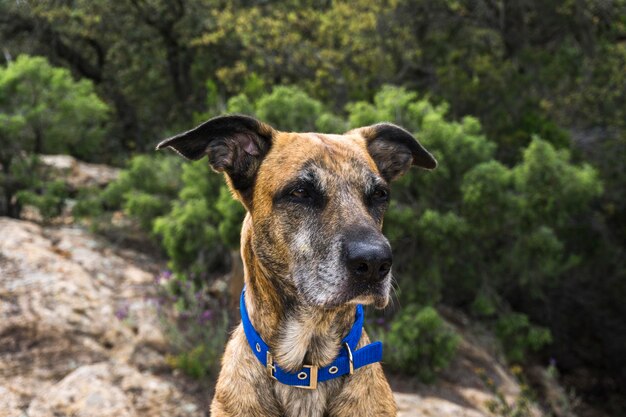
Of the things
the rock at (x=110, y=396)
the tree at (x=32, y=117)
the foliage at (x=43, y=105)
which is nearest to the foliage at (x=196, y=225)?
the rock at (x=110, y=396)

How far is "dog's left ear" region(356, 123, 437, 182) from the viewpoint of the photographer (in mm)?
3652

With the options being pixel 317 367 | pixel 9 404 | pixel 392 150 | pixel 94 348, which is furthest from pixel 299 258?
pixel 94 348

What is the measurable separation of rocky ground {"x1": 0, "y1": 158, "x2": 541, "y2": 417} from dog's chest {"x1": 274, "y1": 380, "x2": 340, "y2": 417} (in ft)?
7.81

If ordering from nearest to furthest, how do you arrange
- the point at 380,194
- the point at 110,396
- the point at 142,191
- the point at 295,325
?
the point at 295,325
the point at 380,194
the point at 110,396
the point at 142,191

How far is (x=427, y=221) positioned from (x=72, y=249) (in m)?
4.15

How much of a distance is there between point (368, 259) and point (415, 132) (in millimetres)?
4383

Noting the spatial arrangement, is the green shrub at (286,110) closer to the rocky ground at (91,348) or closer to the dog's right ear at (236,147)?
the rocky ground at (91,348)

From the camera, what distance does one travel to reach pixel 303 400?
3.03 metres

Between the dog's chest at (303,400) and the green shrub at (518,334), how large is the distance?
473 centimetres

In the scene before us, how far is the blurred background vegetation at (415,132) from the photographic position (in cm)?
682

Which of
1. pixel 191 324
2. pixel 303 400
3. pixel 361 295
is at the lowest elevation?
pixel 191 324

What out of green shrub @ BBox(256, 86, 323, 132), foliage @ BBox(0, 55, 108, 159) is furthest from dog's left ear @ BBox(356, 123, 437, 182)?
foliage @ BBox(0, 55, 108, 159)

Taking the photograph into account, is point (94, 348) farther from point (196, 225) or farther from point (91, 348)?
point (196, 225)

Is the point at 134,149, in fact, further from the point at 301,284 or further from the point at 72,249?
the point at 301,284
